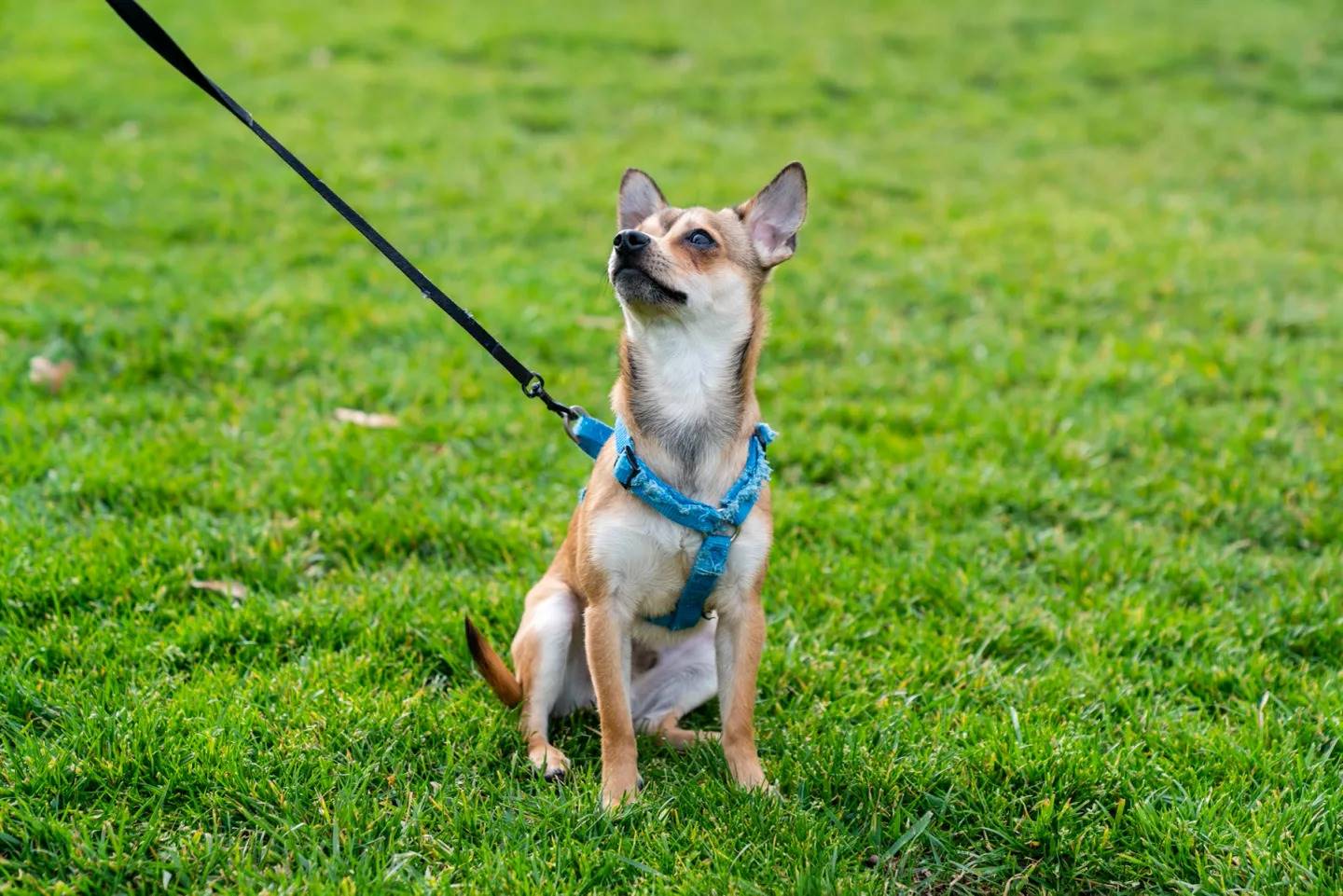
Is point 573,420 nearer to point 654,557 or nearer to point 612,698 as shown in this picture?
point 654,557

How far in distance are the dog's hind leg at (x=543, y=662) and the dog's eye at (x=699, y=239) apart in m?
1.12

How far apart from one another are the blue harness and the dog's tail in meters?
0.53

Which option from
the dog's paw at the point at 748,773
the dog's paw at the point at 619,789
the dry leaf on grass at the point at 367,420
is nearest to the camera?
the dog's paw at the point at 619,789

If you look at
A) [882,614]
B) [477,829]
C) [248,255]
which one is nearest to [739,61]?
[248,255]

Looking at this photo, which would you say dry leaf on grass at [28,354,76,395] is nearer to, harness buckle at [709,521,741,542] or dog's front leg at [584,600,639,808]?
dog's front leg at [584,600,639,808]

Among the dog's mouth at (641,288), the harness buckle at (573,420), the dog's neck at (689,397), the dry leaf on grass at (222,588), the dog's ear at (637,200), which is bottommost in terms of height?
the dry leaf on grass at (222,588)

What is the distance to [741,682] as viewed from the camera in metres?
3.21

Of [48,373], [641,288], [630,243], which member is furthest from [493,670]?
[48,373]

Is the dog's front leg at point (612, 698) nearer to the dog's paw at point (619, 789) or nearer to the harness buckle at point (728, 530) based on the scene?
the dog's paw at point (619, 789)

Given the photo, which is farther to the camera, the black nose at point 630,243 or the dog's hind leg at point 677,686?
the dog's hind leg at point 677,686

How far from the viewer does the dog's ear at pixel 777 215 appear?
3570mm

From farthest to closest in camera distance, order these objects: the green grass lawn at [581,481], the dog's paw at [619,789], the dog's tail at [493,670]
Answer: the dog's tail at [493,670]
the dog's paw at [619,789]
the green grass lawn at [581,481]

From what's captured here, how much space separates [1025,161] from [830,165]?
2039mm

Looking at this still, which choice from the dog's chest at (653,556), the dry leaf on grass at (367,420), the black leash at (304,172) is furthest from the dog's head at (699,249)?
the dry leaf on grass at (367,420)
